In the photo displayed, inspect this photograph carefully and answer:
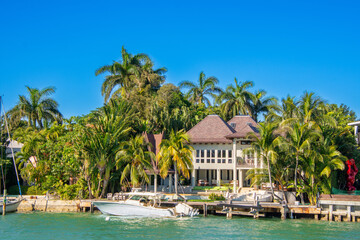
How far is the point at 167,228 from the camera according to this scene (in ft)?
97.3

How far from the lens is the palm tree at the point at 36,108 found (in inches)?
2325

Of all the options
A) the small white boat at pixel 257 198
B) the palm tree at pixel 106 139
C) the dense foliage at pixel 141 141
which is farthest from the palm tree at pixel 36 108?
the small white boat at pixel 257 198

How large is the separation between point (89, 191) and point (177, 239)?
66.4ft

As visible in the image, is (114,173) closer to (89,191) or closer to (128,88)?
(89,191)

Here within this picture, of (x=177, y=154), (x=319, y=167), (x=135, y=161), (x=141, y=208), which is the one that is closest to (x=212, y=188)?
(x=177, y=154)

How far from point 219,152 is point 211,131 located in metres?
3.19

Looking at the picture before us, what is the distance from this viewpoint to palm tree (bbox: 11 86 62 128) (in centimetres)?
5906

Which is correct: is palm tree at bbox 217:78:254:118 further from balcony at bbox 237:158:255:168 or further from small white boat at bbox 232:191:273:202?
Answer: small white boat at bbox 232:191:273:202

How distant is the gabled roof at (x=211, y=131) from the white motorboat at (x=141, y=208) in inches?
615

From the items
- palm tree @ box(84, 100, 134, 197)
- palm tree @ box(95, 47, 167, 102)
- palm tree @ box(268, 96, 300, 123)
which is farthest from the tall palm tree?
palm tree @ box(268, 96, 300, 123)

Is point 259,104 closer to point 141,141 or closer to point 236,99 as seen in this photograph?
point 236,99

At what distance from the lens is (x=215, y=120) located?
176 feet

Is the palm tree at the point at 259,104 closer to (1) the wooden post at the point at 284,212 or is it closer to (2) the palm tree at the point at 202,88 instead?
(2) the palm tree at the point at 202,88

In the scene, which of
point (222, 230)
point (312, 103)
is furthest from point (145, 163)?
point (312, 103)
